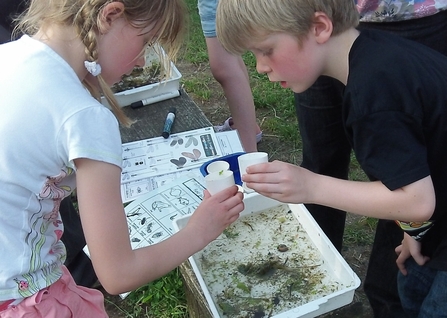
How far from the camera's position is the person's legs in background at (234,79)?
233 cm

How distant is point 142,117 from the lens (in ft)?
7.66

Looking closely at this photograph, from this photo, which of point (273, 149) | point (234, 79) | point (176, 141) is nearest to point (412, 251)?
point (176, 141)

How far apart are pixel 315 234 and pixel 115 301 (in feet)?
3.51

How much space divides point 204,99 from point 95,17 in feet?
8.21

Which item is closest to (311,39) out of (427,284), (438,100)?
(438,100)

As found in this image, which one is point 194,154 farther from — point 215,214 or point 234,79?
point 215,214

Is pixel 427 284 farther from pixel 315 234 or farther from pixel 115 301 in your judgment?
pixel 115 301

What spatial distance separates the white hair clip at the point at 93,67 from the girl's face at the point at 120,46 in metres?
0.02

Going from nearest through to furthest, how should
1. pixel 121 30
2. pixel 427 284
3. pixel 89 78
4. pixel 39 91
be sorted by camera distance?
pixel 39 91
pixel 121 30
pixel 89 78
pixel 427 284

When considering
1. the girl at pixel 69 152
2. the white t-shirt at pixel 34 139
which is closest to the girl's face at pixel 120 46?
the girl at pixel 69 152

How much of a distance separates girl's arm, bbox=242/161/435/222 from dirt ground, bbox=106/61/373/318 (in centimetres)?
31

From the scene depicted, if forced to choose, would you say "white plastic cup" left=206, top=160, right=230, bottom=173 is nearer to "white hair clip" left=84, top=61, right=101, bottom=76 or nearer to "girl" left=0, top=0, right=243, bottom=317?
"girl" left=0, top=0, right=243, bottom=317

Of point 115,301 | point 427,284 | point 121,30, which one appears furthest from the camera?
point 115,301

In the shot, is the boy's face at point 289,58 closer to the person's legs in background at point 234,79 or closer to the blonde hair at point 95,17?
the blonde hair at point 95,17
